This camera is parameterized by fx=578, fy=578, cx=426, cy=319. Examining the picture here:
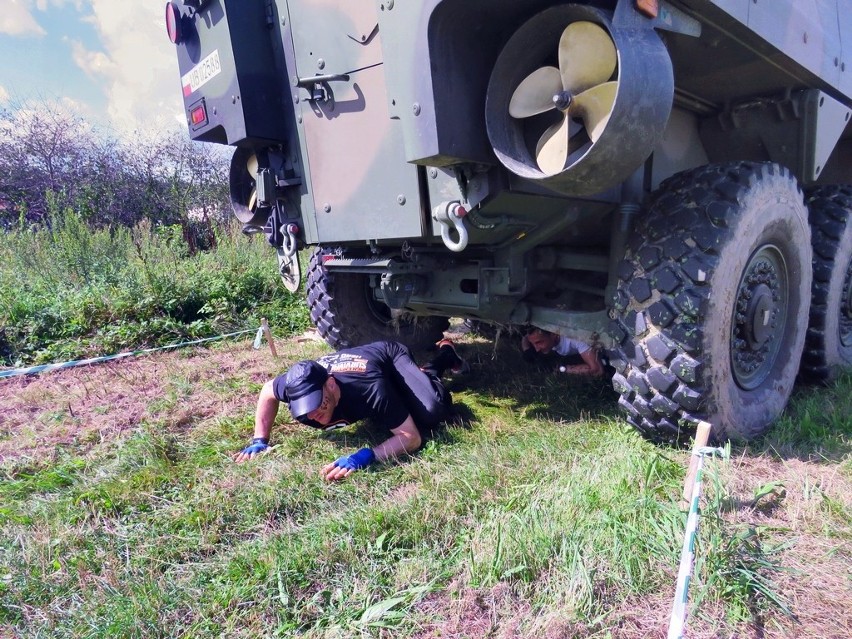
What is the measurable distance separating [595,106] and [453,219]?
0.67 meters

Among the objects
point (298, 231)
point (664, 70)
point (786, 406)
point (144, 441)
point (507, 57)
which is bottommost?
point (786, 406)

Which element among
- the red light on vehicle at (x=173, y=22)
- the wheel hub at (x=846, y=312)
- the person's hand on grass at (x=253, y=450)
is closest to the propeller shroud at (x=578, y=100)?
the person's hand on grass at (x=253, y=450)

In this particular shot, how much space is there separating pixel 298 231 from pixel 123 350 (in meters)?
2.80

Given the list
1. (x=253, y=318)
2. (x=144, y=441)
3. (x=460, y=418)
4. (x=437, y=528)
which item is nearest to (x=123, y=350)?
(x=253, y=318)

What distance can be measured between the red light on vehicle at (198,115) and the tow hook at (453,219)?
1.74 m

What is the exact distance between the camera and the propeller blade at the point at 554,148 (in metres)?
1.92

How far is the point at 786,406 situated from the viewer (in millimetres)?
3008

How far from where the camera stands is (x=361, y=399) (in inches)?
118

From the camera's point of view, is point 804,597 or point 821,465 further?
point 821,465

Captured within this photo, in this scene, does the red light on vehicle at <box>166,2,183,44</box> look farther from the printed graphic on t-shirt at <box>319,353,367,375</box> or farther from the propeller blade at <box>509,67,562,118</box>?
the propeller blade at <box>509,67,562,118</box>

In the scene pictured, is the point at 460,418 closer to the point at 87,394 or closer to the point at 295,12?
the point at 295,12

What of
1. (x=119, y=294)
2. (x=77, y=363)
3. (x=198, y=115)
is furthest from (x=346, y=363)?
(x=119, y=294)

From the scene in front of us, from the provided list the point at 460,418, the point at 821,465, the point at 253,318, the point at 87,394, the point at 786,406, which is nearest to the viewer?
the point at 821,465

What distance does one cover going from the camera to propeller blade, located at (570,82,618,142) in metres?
1.81
